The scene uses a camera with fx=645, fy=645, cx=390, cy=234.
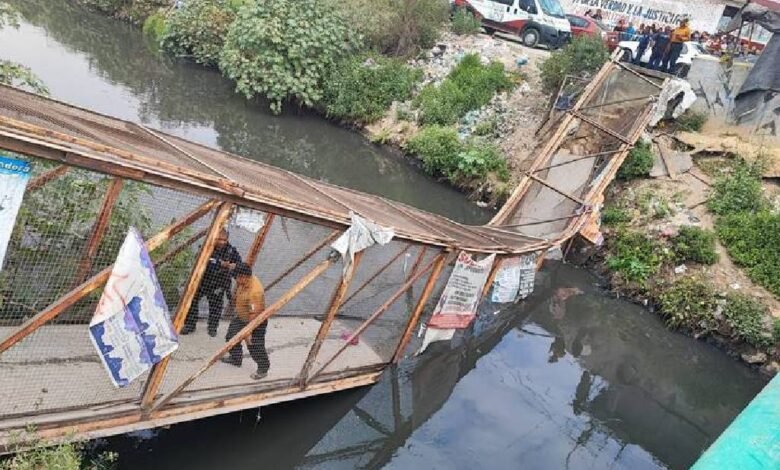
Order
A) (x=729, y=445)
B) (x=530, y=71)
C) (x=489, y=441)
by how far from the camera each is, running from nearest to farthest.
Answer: (x=729, y=445), (x=489, y=441), (x=530, y=71)

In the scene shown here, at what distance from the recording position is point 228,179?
488 cm

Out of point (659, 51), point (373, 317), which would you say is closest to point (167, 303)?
point (373, 317)

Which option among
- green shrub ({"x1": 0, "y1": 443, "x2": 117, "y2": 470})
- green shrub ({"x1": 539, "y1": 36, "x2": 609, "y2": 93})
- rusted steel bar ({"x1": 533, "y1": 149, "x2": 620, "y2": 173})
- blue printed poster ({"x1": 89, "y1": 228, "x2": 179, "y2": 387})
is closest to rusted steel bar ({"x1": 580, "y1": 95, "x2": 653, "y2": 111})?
rusted steel bar ({"x1": 533, "y1": 149, "x2": 620, "y2": 173})

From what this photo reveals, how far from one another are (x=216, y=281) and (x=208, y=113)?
12.3 metres

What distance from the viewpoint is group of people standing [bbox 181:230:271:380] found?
6012 mm

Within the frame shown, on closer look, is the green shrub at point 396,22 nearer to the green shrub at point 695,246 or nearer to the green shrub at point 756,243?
the green shrub at point 695,246

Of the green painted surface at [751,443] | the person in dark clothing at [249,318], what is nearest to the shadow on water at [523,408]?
the person in dark clothing at [249,318]

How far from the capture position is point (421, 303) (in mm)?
7363

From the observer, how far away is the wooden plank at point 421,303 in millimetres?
7215

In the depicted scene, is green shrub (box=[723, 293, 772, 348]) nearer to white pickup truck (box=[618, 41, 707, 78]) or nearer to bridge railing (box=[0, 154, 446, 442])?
bridge railing (box=[0, 154, 446, 442])

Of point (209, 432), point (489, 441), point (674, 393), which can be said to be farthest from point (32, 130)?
point (674, 393)

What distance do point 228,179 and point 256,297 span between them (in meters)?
1.55

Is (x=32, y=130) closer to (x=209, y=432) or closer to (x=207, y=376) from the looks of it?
(x=207, y=376)

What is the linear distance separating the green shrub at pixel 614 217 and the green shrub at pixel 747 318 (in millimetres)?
2626
